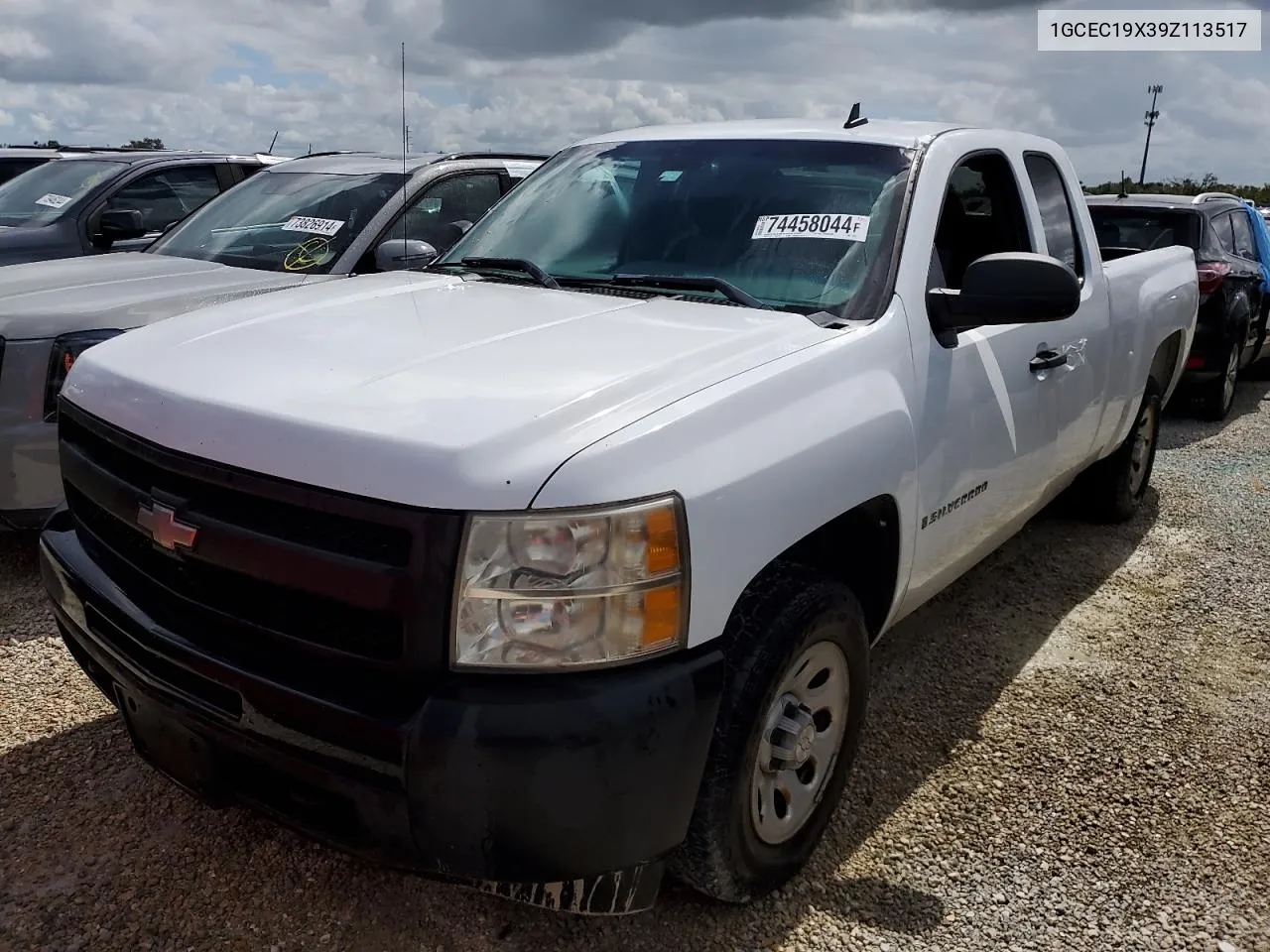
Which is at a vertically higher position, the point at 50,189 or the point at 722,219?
the point at 722,219

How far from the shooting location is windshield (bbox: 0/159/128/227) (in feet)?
23.8

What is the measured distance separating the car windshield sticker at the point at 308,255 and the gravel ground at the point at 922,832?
1922mm

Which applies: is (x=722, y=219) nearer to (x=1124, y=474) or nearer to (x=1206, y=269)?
(x=1124, y=474)

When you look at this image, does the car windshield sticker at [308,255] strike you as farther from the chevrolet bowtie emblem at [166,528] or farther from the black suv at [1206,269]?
the black suv at [1206,269]

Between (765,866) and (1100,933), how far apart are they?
2.64ft

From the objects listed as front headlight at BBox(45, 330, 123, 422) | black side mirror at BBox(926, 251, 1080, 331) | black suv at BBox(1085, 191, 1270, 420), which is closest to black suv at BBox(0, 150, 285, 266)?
front headlight at BBox(45, 330, 123, 422)

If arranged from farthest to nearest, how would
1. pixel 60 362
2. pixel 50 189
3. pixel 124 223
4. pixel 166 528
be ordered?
pixel 50 189 → pixel 124 223 → pixel 60 362 → pixel 166 528

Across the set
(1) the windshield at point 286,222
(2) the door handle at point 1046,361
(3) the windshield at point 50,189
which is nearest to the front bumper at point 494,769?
(2) the door handle at point 1046,361

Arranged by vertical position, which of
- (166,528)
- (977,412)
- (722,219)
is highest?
(722,219)

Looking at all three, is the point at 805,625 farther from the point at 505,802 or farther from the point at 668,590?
the point at 505,802

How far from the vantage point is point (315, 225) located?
18.1 feet

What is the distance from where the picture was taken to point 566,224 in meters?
3.53

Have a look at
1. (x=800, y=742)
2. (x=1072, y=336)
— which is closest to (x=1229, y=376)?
(x=1072, y=336)

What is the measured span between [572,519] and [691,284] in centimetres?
128
